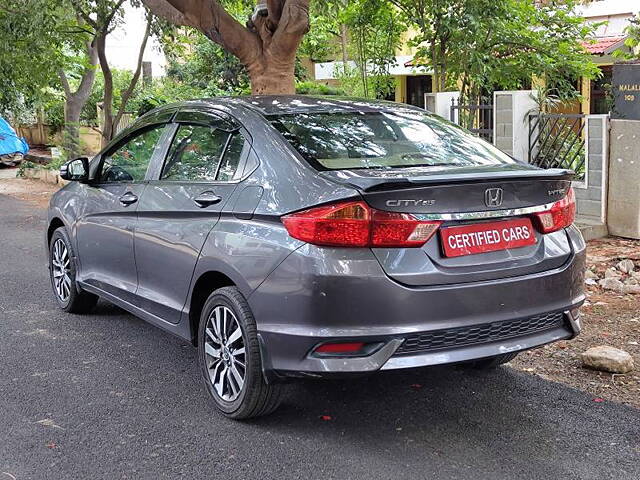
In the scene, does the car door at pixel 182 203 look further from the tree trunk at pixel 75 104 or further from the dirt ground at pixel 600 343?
the tree trunk at pixel 75 104

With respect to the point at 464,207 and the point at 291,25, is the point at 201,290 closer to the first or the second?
the point at 464,207

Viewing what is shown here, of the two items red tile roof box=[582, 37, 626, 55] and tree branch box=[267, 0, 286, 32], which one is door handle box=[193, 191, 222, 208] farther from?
red tile roof box=[582, 37, 626, 55]

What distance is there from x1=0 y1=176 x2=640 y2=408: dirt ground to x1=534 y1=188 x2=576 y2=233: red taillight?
42.1 inches

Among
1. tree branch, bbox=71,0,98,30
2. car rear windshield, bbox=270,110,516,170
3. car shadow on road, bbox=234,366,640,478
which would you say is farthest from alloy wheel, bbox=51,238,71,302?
tree branch, bbox=71,0,98,30

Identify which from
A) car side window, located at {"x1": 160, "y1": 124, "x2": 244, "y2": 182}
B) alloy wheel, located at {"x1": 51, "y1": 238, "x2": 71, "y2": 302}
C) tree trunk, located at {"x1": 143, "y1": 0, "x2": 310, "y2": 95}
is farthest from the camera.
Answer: tree trunk, located at {"x1": 143, "y1": 0, "x2": 310, "y2": 95}

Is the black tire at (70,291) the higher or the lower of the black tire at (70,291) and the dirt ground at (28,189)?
the higher

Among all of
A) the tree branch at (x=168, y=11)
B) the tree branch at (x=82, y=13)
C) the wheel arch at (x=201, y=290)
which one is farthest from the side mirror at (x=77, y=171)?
the tree branch at (x=82, y=13)

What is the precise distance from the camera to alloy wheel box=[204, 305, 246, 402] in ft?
14.1

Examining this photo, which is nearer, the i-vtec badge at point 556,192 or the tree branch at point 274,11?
the i-vtec badge at point 556,192

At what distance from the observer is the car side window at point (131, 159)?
546cm

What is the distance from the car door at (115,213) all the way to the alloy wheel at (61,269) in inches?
15.8

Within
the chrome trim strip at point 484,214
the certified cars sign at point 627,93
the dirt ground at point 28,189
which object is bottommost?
the dirt ground at point 28,189

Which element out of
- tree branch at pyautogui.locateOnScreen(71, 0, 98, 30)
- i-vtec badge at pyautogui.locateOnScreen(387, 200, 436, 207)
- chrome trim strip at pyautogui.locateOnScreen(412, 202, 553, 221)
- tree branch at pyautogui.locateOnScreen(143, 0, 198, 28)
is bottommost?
chrome trim strip at pyautogui.locateOnScreen(412, 202, 553, 221)

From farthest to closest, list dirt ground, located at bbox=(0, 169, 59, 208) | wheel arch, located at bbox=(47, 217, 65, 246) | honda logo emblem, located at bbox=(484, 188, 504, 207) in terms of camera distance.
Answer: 1. dirt ground, located at bbox=(0, 169, 59, 208)
2. wheel arch, located at bbox=(47, 217, 65, 246)
3. honda logo emblem, located at bbox=(484, 188, 504, 207)
